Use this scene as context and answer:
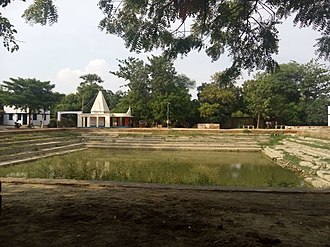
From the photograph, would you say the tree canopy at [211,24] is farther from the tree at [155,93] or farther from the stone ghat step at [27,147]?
the tree at [155,93]

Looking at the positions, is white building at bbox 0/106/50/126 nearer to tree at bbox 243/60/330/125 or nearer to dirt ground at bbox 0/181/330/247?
tree at bbox 243/60/330/125

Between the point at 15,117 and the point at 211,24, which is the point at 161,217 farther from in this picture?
the point at 15,117

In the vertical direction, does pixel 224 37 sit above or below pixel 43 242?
above

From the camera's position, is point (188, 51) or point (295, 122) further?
point (295, 122)

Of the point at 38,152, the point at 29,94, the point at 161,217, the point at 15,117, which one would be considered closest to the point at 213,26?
the point at 161,217

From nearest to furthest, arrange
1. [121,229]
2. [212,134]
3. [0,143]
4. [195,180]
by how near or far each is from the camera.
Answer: [121,229], [195,180], [0,143], [212,134]

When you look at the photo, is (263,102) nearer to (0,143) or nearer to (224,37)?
(0,143)

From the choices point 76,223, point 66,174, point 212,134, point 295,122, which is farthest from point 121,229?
point 295,122

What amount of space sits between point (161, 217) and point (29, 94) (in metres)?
31.4

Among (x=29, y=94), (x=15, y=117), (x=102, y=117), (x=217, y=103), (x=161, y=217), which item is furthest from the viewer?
(x=15, y=117)

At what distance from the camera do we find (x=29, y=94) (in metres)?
32.3

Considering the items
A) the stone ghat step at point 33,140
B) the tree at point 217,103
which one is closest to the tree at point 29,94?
the stone ghat step at point 33,140

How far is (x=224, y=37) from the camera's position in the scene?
207 inches

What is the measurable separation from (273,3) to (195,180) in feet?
15.0
